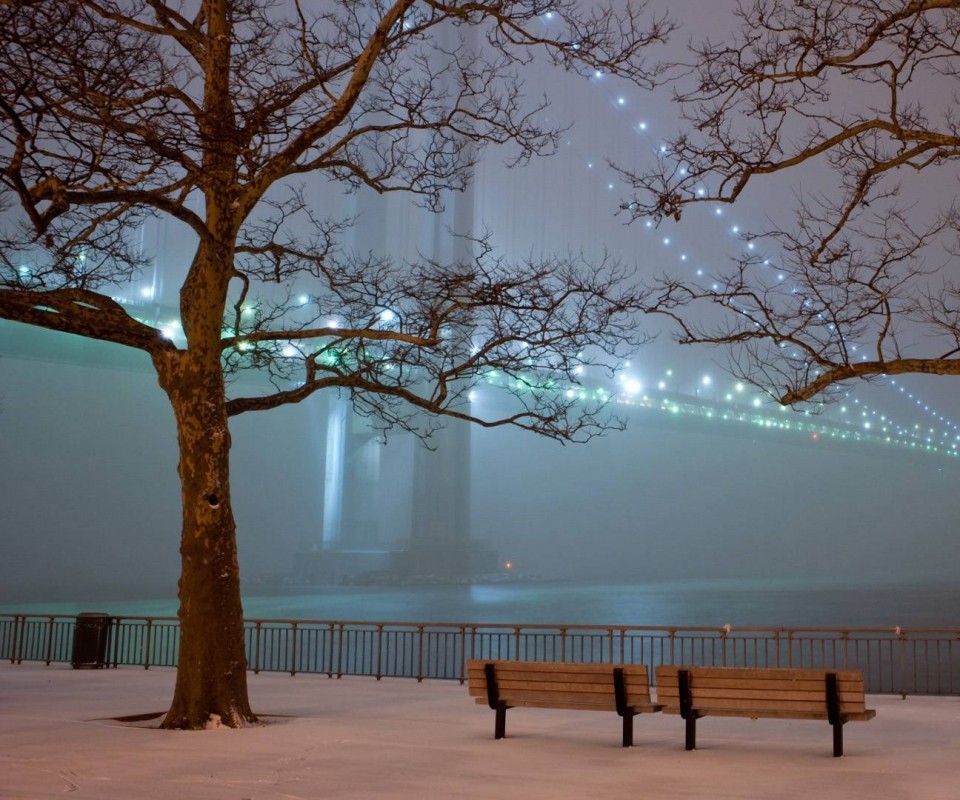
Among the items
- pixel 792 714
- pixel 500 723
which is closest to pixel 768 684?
pixel 792 714

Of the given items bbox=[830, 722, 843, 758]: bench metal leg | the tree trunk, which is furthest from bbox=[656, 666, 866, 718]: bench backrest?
the tree trunk

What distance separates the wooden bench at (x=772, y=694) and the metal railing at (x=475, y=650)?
91.2 inches

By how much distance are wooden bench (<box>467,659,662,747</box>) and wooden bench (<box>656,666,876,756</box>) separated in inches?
8.6

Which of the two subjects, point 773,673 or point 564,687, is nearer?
point 773,673

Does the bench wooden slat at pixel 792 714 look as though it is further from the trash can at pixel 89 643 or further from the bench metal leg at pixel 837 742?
the trash can at pixel 89 643

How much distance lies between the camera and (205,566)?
803 cm

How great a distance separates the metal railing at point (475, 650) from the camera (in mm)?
11477

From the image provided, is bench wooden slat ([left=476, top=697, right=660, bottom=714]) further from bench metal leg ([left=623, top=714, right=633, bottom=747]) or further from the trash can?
the trash can

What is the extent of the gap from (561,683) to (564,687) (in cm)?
3

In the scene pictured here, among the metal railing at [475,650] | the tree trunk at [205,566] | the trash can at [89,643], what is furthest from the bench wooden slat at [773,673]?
the trash can at [89,643]

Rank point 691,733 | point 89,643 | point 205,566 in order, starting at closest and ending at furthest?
point 691,733 < point 205,566 < point 89,643

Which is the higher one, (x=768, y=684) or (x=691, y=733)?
(x=768, y=684)

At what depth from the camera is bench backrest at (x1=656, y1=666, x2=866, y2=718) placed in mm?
6469

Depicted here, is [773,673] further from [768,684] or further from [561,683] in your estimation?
[561,683]
